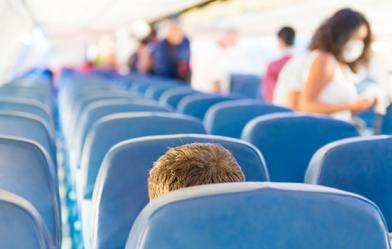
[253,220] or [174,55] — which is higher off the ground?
[174,55]

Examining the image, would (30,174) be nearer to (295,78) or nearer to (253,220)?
(253,220)

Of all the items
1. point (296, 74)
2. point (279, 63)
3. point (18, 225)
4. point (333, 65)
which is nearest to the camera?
point (18, 225)

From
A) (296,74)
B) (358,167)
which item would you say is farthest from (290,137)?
(296,74)

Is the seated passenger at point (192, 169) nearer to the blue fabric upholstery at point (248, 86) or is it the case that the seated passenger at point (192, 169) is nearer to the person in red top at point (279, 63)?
the person in red top at point (279, 63)

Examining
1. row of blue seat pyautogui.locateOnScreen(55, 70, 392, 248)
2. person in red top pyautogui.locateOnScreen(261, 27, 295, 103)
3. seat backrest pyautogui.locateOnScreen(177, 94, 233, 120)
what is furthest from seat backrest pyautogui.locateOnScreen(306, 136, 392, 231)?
person in red top pyautogui.locateOnScreen(261, 27, 295, 103)

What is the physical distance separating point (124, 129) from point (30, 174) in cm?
79

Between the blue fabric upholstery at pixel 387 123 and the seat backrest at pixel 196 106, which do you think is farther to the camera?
the seat backrest at pixel 196 106

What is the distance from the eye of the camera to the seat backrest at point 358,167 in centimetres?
248

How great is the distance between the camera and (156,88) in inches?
320

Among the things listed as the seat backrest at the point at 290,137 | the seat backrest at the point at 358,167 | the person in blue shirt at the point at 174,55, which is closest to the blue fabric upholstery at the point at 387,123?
the seat backrest at the point at 290,137

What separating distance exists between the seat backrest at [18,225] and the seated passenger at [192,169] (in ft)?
0.95

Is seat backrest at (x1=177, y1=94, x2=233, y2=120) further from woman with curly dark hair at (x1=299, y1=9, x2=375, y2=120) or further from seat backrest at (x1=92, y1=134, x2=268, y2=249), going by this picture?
seat backrest at (x1=92, y1=134, x2=268, y2=249)

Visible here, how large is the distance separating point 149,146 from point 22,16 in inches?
485

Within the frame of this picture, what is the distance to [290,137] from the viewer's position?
3277 millimetres
